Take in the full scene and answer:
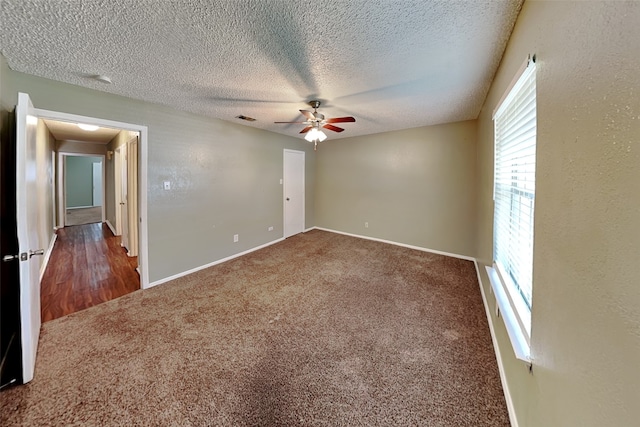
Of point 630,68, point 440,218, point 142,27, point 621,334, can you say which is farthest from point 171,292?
point 440,218

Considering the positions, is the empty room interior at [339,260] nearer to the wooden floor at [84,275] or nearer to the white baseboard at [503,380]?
the white baseboard at [503,380]

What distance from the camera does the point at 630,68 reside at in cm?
55

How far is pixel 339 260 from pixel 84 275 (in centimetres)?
382

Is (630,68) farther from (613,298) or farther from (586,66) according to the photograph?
(613,298)

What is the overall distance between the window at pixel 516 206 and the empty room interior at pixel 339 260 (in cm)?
2

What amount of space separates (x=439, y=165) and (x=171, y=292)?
4.53m

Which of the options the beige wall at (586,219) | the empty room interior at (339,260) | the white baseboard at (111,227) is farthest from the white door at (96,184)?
the beige wall at (586,219)

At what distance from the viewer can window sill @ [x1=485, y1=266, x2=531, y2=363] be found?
118 centimetres

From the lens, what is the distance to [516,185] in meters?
1.62

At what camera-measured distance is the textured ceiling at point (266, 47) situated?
137 centimetres

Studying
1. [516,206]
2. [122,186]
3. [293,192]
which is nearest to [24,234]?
[516,206]

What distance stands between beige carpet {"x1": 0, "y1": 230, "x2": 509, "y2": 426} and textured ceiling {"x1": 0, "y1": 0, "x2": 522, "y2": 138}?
2338 mm

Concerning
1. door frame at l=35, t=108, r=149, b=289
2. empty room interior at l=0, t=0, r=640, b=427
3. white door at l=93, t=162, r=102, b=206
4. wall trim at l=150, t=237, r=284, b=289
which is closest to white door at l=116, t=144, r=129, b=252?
empty room interior at l=0, t=0, r=640, b=427

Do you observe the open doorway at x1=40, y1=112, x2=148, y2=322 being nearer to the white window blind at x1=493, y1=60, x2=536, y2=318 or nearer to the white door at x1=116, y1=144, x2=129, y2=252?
the white door at x1=116, y1=144, x2=129, y2=252
